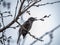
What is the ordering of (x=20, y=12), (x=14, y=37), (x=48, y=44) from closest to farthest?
(x=20, y=12) < (x=14, y=37) < (x=48, y=44)

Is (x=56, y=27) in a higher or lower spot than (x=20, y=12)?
lower

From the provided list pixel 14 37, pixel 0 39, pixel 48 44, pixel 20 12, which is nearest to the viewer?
pixel 20 12

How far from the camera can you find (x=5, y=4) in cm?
160

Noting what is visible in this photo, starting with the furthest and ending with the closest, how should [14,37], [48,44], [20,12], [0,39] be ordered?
[48,44], [14,37], [0,39], [20,12]

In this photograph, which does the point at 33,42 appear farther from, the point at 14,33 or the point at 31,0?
the point at 31,0

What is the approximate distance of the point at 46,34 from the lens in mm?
2281

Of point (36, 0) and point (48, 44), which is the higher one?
point (36, 0)

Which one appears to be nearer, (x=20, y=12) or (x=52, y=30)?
(x=20, y=12)

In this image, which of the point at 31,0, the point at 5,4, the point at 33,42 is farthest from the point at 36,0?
the point at 33,42

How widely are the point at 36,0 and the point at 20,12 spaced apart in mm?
110

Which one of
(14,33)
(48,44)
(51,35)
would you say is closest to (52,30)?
(51,35)

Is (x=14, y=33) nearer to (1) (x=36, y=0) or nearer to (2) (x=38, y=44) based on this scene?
(2) (x=38, y=44)

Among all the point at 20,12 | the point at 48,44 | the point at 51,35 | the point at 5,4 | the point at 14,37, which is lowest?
the point at 48,44

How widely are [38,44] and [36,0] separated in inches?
66.0
